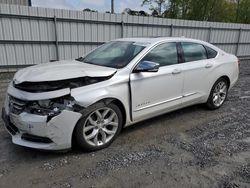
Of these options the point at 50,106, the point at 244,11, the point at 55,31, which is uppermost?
the point at 244,11

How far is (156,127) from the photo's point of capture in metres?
3.91

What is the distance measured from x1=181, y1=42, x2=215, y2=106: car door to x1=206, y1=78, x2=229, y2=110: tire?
0.25 meters

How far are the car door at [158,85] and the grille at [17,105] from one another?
1465 mm

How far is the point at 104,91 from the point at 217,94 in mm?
2915

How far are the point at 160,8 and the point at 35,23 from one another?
18.0 meters

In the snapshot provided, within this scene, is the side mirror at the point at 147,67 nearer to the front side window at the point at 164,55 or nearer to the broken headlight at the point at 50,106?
the front side window at the point at 164,55

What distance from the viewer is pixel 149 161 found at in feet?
9.45

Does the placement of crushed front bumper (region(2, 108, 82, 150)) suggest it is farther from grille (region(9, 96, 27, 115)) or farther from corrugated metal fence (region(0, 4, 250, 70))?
corrugated metal fence (region(0, 4, 250, 70))

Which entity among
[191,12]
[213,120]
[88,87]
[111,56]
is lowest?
[213,120]

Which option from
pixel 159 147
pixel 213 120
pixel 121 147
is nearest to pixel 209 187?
pixel 159 147

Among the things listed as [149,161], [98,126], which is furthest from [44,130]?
[149,161]

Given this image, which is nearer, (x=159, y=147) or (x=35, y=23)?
(x=159, y=147)

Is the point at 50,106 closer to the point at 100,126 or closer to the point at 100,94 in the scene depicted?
the point at 100,94

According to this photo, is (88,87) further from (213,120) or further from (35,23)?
(35,23)
